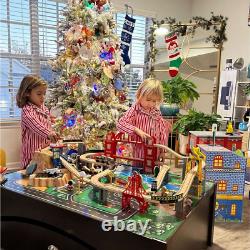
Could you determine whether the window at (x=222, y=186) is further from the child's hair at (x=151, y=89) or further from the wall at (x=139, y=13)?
the wall at (x=139, y=13)

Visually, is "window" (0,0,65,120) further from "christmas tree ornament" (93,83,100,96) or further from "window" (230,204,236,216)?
"window" (230,204,236,216)

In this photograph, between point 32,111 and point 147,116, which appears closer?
point 147,116

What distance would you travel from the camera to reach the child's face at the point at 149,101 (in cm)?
215

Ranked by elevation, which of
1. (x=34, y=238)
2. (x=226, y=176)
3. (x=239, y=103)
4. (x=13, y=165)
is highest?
(x=239, y=103)

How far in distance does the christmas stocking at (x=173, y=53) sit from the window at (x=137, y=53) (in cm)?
55

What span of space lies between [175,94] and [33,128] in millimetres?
2516

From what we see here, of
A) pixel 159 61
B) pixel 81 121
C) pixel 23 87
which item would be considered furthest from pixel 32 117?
pixel 159 61

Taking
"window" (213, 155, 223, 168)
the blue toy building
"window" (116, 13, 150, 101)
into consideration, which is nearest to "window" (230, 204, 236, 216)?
the blue toy building

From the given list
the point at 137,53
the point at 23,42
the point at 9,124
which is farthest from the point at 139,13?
the point at 9,124

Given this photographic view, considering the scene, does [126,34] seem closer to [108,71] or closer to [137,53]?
[137,53]

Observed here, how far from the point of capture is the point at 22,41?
3.86 meters

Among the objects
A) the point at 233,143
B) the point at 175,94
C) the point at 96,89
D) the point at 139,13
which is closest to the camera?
the point at 233,143

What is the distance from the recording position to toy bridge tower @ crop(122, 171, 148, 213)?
126cm

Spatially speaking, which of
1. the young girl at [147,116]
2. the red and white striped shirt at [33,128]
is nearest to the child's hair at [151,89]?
the young girl at [147,116]
